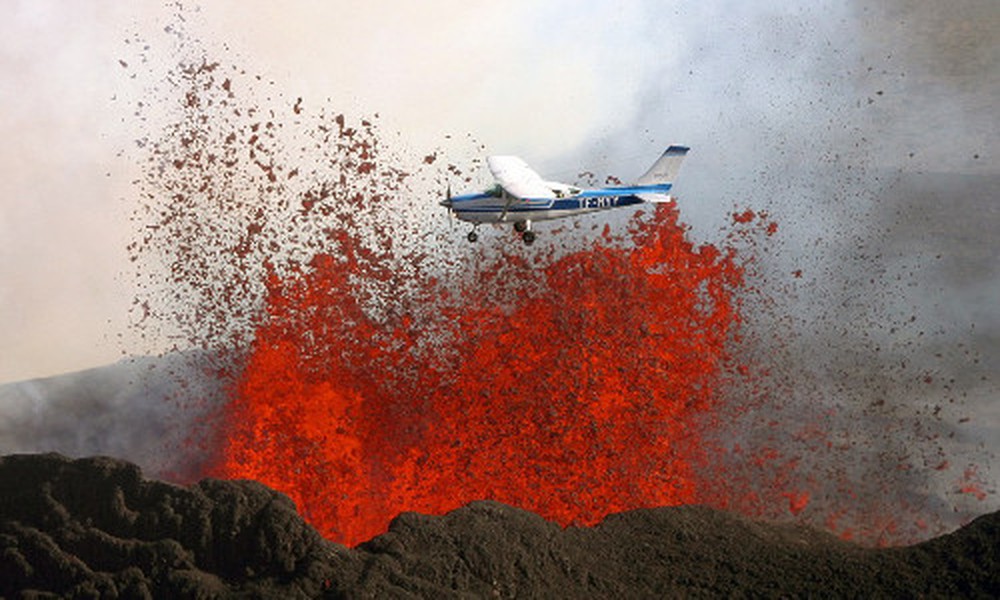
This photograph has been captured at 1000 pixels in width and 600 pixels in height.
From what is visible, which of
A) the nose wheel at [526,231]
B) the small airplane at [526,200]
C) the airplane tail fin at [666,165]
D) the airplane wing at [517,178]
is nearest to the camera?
the airplane wing at [517,178]

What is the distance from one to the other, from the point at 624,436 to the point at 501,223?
8876 millimetres

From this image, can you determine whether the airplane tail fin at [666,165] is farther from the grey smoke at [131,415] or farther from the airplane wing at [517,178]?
the grey smoke at [131,415]

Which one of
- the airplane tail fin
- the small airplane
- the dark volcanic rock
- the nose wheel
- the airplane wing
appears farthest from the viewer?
the airplane tail fin

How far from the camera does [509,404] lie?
3775 cm

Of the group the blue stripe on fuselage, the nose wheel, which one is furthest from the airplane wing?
the nose wheel

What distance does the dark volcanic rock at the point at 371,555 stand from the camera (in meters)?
23.8

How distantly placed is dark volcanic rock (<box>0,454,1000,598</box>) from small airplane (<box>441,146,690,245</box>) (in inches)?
423

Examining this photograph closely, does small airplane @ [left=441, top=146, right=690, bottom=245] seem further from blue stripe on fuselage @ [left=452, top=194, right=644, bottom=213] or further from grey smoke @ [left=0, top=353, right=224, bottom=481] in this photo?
grey smoke @ [left=0, top=353, right=224, bottom=481]

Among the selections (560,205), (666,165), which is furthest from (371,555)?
(666,165)

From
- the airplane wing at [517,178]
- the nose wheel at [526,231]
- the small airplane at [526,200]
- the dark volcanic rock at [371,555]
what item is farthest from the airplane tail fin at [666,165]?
the dark volcanic rock at [371,555]

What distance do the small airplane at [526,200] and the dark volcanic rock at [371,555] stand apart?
1074 centimetres

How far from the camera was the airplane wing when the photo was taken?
33250mm

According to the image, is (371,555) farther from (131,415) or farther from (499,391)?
(131,415)

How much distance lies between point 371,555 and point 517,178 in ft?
47.6
